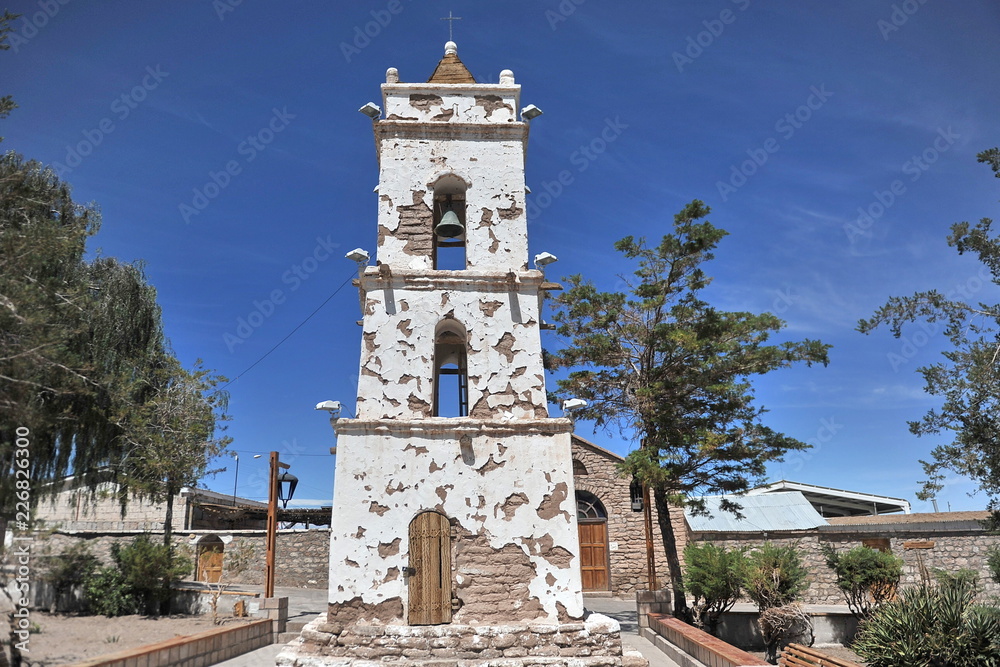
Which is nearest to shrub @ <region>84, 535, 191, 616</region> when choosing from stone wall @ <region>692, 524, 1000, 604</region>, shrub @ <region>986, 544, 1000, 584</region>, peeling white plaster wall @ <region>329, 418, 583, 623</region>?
peeling white plaster wall @ <region>329, 418, 583, 623</region>

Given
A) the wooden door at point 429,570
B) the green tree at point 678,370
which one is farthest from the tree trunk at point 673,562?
the wooden door at point 429,570

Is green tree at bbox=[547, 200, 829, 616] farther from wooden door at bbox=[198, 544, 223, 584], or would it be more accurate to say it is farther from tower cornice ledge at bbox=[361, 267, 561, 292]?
wooden door at bbox=[198, 544, 223, 584]

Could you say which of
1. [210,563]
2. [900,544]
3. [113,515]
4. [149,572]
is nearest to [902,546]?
[900,544]

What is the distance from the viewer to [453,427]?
8750mm

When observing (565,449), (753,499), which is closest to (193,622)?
(565,449)

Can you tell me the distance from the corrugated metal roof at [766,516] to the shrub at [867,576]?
6.56m

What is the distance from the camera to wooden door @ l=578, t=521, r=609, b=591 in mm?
20656

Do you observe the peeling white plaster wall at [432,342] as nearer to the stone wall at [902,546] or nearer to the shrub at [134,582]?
the shrub at [134,582]

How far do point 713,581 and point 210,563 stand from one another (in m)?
17.2

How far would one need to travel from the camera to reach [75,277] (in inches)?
671

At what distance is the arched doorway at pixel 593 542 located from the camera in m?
20.7

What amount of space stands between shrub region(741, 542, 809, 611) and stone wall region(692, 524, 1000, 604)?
223 inches

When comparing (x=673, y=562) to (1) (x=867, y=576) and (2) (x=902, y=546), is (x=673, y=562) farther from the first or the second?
(2) (x=902, y=546)

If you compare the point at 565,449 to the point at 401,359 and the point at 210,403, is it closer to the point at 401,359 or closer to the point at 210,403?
the point at 401,359
